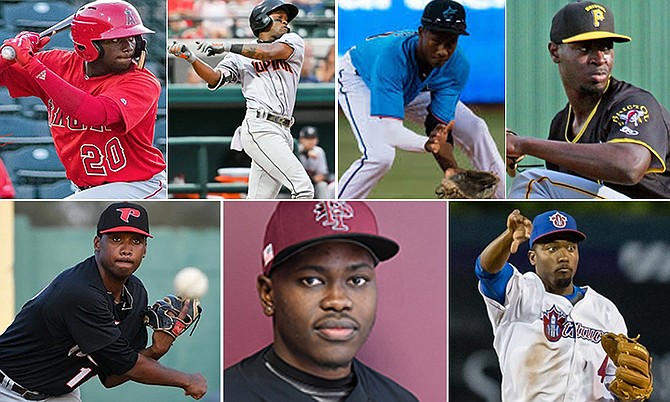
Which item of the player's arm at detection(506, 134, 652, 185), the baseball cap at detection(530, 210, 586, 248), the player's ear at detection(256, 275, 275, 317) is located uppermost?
the player's arm at detection(506, 134, 652, 185)

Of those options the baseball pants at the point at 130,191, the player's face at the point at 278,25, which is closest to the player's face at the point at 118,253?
the baseball pants at the point at 130,191

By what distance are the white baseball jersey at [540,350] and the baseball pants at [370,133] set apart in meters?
0.55

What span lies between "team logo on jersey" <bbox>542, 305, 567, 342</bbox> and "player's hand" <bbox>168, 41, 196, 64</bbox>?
5.21 ft

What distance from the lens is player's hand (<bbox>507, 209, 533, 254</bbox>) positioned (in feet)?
12.7

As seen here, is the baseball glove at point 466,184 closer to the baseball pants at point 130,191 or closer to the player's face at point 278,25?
the player's face at point 278,25

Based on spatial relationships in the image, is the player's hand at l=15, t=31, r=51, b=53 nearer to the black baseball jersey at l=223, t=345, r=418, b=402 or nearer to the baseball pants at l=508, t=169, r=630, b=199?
the black baseball jersey at l=223, t=345, r=418, b=402

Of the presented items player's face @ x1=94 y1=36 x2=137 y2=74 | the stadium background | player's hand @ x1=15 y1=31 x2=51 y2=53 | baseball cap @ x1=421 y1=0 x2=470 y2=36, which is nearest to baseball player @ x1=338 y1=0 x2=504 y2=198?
baseball cap @ x1=421 y1=0 x2=470 y2=36

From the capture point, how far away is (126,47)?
3695 mm

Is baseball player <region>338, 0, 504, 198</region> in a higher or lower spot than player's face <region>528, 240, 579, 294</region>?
higher

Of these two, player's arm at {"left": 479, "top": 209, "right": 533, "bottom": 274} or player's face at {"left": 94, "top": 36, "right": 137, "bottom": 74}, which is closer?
player's face at {"left": 94, "top": 36, "right": 137, "bottom": 74}

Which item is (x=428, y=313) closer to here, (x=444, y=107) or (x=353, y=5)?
(x=444, y=107)

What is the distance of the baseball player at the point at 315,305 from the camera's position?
12.2ft

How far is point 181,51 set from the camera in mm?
3719

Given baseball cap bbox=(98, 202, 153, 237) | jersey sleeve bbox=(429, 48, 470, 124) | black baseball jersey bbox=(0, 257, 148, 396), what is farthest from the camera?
jersey sleeve bbox=(429, 48, 470, 124)
